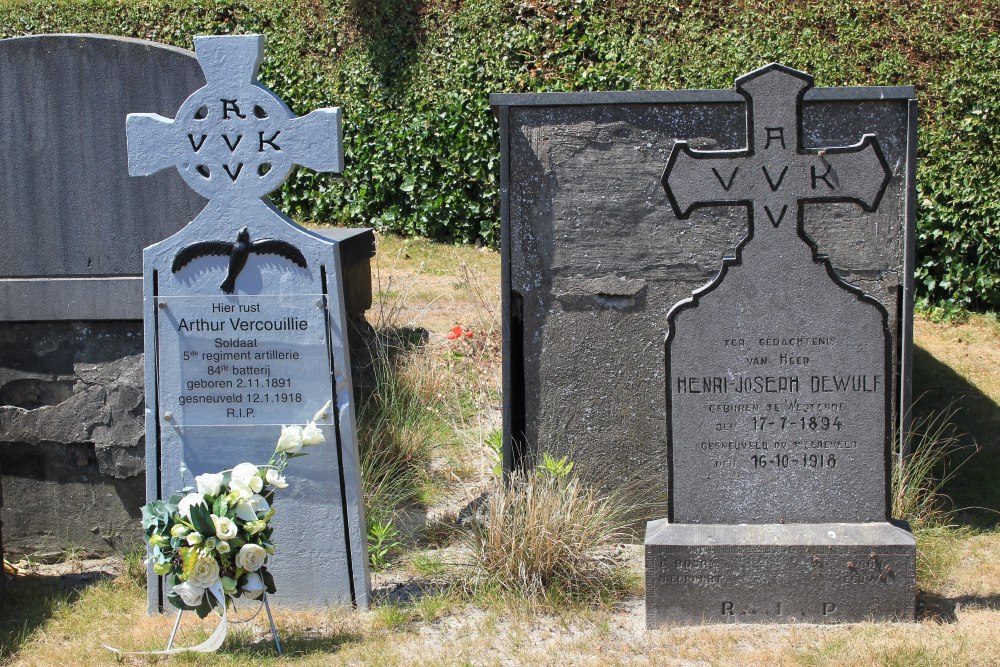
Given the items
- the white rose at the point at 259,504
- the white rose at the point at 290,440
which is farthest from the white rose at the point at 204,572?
the white rose at the point at 290,440

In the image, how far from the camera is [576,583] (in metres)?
4.22

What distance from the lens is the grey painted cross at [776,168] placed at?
3975mm

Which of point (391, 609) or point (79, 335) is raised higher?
Answer: point (79, 335)

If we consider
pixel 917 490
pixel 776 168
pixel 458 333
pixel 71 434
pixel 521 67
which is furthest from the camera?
pixel 521 67

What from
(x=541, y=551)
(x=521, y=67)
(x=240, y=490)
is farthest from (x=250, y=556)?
(x=521, y=67)

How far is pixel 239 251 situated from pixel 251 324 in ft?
0.99

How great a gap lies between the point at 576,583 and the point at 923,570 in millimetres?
1526

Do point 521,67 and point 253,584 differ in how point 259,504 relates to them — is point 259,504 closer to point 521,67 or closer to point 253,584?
point 253,584

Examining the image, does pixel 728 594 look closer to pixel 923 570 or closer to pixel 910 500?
pixel 923 570

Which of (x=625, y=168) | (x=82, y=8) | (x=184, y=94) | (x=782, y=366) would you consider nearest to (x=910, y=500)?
(x=782, y=366)

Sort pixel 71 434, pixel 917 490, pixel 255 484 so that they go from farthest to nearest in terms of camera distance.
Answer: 1. pixel 71 434
2. pixel 917 490
3. pixel 255 484

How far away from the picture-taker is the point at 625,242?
4.90 m

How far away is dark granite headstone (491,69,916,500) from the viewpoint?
482 cm

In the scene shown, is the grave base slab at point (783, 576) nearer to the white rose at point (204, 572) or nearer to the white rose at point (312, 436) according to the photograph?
the white rose at point (312, 436)
